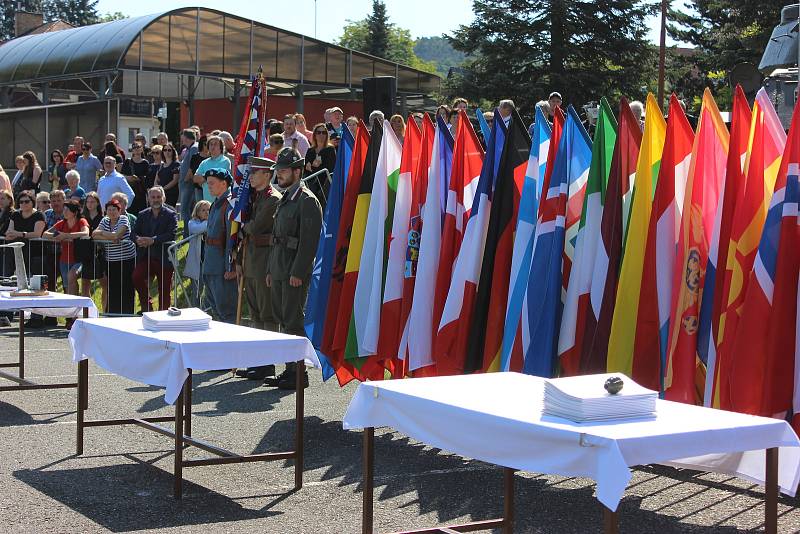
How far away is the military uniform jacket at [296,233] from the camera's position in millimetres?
10367

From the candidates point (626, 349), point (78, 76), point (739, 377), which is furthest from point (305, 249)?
point (78, 76)

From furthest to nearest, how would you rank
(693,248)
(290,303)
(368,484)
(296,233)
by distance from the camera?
(290,303) → (296,233) → (693,248) → (368,484)

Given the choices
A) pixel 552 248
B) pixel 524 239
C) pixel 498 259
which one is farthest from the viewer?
pixel 498 259

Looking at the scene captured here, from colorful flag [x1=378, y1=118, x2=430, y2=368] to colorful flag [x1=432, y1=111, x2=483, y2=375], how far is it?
0.40 meters

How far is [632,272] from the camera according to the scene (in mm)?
7227

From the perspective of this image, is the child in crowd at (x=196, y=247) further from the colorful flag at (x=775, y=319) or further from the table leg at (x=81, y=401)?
the colorful flag at (x=775, y=319)

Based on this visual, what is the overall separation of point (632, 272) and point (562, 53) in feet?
135

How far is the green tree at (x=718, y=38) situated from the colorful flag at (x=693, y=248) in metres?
31.8

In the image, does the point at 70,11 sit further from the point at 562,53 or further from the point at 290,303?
the point at 290,303

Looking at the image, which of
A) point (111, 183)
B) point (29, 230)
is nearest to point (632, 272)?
point (29, 230)

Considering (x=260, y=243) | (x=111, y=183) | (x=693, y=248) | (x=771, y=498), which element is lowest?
(x=771, y=498)

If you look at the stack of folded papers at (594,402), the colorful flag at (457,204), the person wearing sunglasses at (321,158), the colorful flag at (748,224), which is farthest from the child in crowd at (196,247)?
the stack of folded papers at (594,402)

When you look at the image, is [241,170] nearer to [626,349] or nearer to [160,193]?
[160,193]

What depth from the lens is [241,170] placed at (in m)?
12.8
